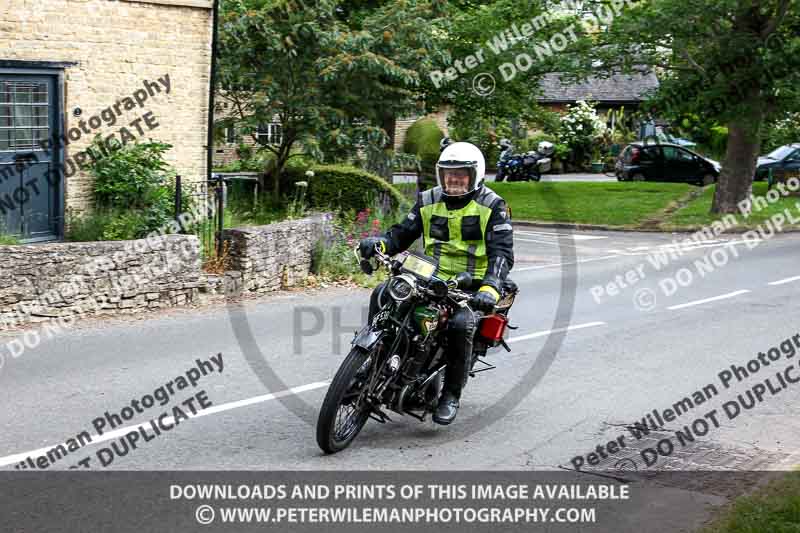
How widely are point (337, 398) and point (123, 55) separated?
10.9 metres

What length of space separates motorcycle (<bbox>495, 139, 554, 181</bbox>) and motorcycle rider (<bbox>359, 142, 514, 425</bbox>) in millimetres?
31372

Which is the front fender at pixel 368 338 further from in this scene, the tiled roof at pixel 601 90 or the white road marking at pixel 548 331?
the tiled roof at pixel 601 90

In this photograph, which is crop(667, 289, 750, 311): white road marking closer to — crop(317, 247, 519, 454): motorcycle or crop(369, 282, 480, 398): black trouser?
crop(369, 282, 480, 398): black trouser

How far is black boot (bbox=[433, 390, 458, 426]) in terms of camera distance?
7609 millimetres

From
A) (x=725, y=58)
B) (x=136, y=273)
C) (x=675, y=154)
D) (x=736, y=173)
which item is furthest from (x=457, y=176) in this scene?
(x=675, y=154)

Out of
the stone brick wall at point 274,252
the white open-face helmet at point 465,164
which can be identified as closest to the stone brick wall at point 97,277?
the stone brick wall at point 274,252

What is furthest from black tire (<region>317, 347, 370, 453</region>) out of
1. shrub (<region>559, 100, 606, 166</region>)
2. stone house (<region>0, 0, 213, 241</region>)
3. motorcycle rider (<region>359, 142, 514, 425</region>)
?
shrub (<region>559, 100, 606, 166</region>)

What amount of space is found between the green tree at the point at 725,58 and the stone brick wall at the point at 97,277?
15.3 m

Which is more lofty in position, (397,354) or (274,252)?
(397,354)

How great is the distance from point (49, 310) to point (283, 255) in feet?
12.7

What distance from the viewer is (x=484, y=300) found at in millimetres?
7277

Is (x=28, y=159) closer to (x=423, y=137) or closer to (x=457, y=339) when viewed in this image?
(x=457, y=339)

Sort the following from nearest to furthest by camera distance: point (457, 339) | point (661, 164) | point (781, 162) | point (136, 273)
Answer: point (457, 339), point (136, 273), point (781, 162), point (661, 164)

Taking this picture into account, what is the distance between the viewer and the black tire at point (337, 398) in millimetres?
6820
